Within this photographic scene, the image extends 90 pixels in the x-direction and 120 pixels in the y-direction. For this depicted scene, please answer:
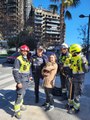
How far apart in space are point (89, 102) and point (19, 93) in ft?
8.95

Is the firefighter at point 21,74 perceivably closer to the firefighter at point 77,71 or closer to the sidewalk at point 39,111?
the sidewalk at point 39,111

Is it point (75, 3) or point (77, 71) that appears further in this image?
point (75, 3)

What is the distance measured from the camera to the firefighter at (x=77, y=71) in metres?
7.84

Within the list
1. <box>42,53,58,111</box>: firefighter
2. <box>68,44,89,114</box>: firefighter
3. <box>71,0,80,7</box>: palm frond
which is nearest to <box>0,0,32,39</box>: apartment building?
<box>71,0,80,7</box>: palm frond

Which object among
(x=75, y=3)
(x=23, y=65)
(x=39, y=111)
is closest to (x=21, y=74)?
(x=23, y=65)

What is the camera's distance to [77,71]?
794 cm

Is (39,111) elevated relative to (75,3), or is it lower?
→ lower

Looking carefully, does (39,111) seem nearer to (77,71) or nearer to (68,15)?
(77,71)

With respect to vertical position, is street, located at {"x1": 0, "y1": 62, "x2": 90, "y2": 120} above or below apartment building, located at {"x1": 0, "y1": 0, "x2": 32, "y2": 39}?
below

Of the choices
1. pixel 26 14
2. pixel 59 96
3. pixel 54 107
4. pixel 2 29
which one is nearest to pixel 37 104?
pixel 54 107

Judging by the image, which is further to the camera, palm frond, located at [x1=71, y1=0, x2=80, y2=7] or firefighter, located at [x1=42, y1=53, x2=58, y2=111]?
palm frond, located at [x1=71, y1=0, x2=80, y2=7]

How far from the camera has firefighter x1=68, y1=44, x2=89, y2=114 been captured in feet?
25.7

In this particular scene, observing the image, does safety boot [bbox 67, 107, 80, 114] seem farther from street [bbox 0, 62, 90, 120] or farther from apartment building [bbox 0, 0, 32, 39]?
apartment building [bbox 0, 0, 32, 39]

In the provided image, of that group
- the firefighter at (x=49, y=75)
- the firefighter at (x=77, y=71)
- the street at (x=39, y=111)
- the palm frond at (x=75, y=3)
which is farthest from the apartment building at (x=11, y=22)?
the firefighter at (x=77, y=71)
